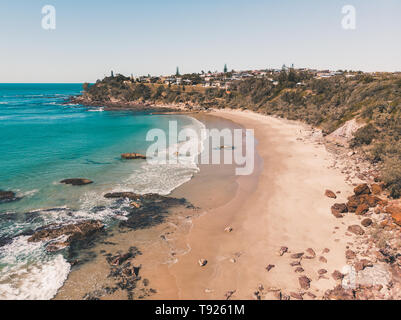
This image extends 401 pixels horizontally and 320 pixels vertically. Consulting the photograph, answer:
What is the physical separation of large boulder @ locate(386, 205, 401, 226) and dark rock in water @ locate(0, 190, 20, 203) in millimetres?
27013

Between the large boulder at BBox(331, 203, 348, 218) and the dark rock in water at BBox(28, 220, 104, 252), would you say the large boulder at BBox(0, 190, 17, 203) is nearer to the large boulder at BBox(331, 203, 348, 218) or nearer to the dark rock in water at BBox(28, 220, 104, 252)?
the dark rock in water at BBox(28, 220, 104, 252)

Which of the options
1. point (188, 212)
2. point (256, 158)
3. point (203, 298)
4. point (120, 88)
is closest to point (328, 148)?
point (256, 158)

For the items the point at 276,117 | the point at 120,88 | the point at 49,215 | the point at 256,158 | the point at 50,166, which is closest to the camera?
the point at 49,215

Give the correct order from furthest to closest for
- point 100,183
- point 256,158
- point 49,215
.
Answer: point 256,158, point 100,183, point 49,215

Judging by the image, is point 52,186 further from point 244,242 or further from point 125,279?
point 244,242

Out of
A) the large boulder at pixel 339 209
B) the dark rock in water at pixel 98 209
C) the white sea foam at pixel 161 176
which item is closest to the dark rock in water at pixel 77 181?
the white sea foam at pixel 161 176

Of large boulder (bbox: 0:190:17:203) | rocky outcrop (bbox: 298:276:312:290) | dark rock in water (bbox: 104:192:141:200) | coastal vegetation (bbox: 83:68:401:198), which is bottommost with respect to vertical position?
rocky outcrop (bbox: 298:276:312:290)

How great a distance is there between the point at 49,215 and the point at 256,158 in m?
22.8

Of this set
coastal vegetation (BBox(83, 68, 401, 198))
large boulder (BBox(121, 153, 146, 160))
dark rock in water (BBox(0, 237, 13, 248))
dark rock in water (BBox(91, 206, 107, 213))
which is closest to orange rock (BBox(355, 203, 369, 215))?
coastal vegetation (BBox(83, 68, 401, 198))

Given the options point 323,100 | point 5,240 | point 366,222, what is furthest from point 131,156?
point 323,100

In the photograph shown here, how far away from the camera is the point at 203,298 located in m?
10.5

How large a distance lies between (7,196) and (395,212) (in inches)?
1111

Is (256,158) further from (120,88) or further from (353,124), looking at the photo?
(120,88)

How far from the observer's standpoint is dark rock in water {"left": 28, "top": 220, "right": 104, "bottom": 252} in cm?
1430
